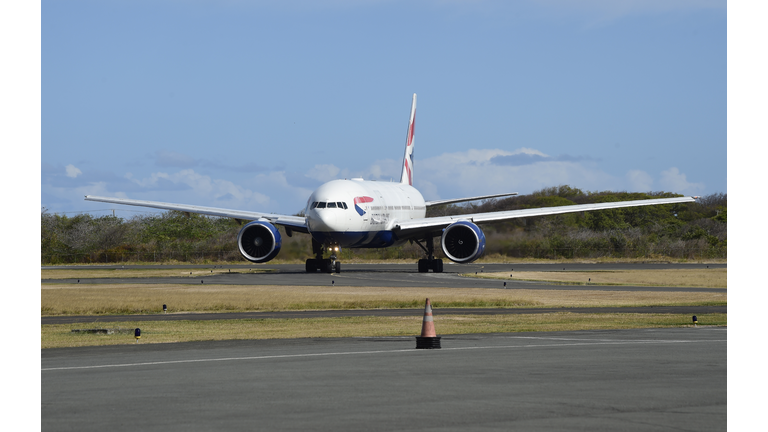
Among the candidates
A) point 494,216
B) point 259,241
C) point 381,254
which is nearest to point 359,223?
point 259,241

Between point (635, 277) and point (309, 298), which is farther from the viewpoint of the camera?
point (635, 277)

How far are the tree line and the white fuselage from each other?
649 cm

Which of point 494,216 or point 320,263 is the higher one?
point 494,216

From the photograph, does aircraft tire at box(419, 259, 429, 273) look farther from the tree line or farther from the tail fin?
the tail fin

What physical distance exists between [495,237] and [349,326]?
33.0 meters

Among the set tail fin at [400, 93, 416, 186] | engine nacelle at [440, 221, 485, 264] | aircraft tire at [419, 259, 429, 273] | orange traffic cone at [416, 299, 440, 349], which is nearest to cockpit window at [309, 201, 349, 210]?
engine nacelle at [440, 221, 485, 264]

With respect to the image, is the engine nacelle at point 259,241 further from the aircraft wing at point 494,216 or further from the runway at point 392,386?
the runway at point 392,386

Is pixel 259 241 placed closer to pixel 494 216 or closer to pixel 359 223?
pixel 359 223

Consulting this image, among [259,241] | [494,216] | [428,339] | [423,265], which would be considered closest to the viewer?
[428,339]

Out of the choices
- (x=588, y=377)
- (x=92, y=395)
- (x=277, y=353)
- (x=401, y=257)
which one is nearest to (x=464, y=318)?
(x=277, y=353)

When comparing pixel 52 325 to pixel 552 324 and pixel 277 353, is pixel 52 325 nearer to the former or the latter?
pixel 277 353

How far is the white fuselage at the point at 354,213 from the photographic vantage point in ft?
151

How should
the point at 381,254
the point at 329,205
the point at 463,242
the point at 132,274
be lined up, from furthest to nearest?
the point at 381,254 → the point at 132,274 → the point at 463,242 → the point at 329,205

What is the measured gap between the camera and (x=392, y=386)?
1134 cm
